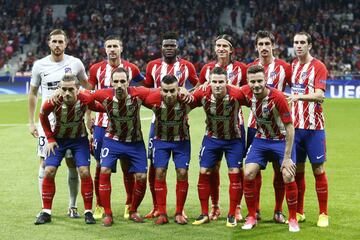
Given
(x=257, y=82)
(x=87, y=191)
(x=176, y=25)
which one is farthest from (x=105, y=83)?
(x=176, y=25)

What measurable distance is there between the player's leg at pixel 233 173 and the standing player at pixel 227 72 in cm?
14

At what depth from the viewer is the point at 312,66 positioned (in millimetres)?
8141

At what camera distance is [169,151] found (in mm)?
8336

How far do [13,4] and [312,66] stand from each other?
117ft

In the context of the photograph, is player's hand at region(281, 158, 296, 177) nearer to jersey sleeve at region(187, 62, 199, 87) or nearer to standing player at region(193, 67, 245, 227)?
standing player at region(193, 67, 245, 227)

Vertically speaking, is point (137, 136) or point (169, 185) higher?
point (137, 136)

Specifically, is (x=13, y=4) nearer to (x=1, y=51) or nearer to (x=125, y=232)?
(x=1, y=51)

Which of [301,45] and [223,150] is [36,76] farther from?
[301,45]

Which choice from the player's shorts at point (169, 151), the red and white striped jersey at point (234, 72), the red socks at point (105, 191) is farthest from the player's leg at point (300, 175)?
the red socks at point (105, 191)

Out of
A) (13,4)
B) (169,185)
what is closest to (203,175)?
(169,185)

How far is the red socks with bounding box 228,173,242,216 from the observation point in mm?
8047

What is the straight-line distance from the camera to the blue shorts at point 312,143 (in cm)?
812

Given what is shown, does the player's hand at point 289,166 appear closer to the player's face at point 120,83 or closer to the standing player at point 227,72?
the standing player at point 227,72

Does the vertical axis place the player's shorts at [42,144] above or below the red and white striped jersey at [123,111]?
below
